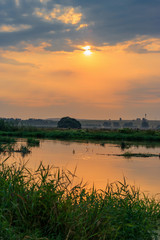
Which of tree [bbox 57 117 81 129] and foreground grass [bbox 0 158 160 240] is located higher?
tree [bbox 57 117 81 129]

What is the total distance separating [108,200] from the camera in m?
8.20

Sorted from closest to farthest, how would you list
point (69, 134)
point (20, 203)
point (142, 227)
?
point (20, 203), point (142, 227), point (69, 134)

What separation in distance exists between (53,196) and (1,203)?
3.60 ft

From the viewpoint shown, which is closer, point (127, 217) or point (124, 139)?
point (127, 217)

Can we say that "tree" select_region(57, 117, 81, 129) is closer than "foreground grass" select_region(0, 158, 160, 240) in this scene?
No

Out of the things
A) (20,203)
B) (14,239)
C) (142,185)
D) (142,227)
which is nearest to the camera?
(14,239)

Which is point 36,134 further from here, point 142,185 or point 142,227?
point 142,227

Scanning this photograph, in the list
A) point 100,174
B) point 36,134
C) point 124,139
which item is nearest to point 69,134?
point 36,134

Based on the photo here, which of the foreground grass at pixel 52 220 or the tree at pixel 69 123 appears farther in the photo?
the tree at pixel 69 123

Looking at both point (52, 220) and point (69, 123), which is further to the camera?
point (69, 123)

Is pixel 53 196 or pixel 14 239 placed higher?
pixel 53 196

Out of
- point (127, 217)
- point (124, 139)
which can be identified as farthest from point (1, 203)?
point (124, 139)

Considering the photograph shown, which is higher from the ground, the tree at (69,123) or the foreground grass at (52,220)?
the tree at (69,123)

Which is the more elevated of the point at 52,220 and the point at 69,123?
the point at 69,123
